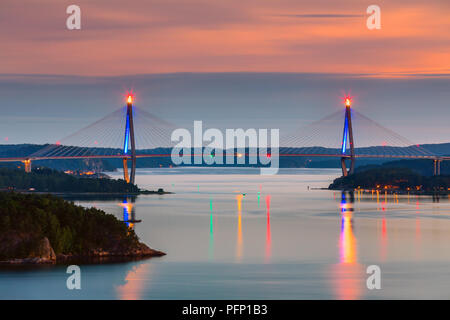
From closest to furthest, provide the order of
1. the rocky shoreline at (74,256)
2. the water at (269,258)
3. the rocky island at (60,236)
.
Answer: the water at (269,258)
the rocky shoreline at (74,256)
the rocky island at (60,236)

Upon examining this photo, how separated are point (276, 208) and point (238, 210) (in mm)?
5882

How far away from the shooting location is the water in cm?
3900

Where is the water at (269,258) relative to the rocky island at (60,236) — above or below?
below

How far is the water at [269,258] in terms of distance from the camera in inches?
1535

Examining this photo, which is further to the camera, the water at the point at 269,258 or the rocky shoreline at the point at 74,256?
the rocky shoreline at the point at 74,256

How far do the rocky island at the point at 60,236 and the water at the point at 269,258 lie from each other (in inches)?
52.7

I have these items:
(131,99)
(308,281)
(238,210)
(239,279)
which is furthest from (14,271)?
(131,99)

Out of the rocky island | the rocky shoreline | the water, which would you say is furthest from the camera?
the rocky island

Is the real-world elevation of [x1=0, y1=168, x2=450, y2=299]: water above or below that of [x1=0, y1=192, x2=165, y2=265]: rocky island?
below

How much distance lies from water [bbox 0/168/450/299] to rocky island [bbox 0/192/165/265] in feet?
4.39

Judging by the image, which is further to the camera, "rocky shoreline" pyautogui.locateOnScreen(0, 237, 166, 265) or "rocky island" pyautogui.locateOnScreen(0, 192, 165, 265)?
"rocky island" pyautogui.locateOnScreen(0, 192, 165, 265)

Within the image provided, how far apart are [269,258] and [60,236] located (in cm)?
1210

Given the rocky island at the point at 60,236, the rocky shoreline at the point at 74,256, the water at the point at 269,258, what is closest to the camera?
the water at the point at 269,258
